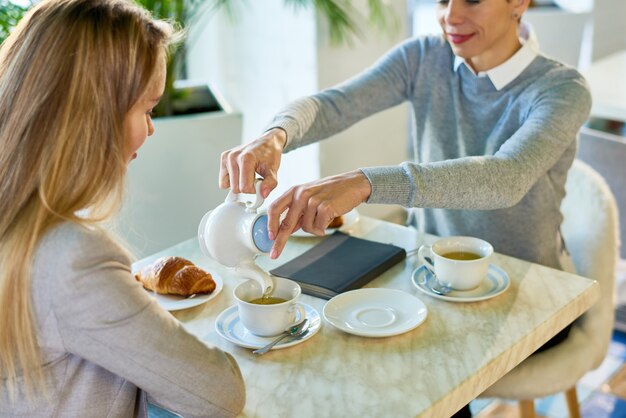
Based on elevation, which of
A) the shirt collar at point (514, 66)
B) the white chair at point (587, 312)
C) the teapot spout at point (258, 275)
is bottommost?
the white chair at point (587, 312)

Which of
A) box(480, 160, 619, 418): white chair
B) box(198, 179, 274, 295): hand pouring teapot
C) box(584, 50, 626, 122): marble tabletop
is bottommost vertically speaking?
box(480, 160, 619, 418): white chair

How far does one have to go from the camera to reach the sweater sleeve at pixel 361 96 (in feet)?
6.29

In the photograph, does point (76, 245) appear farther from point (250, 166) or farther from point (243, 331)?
point (250, 166)

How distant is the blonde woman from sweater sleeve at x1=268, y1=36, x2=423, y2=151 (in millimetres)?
849

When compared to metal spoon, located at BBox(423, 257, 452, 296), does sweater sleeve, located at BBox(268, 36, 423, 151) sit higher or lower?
higher

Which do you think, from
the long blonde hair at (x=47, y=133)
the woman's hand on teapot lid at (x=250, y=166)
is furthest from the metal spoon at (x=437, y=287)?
the long blonde hair at (x=47, y=133)

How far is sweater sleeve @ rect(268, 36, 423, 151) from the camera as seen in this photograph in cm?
192

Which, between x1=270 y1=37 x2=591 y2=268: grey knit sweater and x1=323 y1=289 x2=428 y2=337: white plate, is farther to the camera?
x1=270 y1=37 x2=591 y2=268: grey knit sweater

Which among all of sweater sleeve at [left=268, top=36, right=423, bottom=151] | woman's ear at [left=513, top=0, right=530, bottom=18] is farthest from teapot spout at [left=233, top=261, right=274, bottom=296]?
woman's ear at [left=513, top=0, right=530, bottom=18]

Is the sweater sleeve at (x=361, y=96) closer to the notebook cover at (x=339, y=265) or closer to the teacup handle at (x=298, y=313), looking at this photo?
the notebook cover at (x=339, y=265)

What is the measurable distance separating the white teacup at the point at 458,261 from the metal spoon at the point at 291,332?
283mm

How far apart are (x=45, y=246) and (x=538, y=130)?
1.04 metres

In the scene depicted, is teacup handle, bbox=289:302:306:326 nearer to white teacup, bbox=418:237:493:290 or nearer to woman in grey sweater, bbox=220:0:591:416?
woman in grey sweater, bbox=220:0:591:416

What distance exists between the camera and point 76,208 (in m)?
1.04
